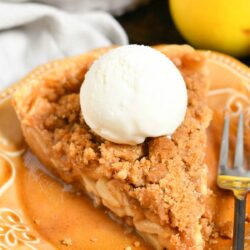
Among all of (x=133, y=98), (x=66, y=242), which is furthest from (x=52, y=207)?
(x=133, y=98)

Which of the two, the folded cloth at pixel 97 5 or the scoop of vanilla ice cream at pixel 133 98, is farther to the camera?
the folded cloth at pixel 97 5

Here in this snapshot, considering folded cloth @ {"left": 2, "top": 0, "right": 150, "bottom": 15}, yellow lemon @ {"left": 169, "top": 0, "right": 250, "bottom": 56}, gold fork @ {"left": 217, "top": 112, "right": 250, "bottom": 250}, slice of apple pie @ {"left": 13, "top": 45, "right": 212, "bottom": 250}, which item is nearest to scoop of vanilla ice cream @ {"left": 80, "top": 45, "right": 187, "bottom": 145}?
slice of apple pie @ {"left": 13, "top": 45, "right": 212, "bottom": 250}

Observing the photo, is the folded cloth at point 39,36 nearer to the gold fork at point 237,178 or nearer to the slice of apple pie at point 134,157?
the slice of apple pie at point 134,157

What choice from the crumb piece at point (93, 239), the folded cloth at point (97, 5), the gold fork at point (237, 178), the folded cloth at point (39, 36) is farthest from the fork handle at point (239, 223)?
the folded cloth at point (97, 5)

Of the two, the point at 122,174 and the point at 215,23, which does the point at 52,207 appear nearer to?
the point at 122,174

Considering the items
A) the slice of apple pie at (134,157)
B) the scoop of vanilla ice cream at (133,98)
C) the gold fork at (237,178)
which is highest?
the scoop of vanilla ice cream at (133,98)

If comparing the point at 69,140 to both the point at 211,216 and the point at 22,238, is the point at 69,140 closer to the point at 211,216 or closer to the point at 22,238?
the point at 22,238

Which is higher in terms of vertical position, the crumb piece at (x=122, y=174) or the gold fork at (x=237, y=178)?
the crumb piece at (x=122, y=174)
